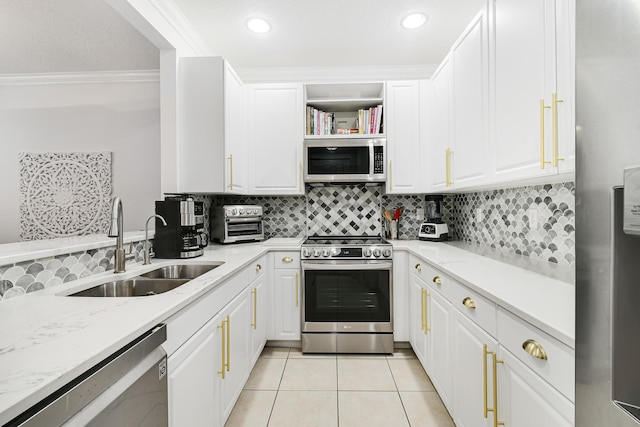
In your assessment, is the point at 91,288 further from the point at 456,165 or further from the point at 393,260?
the point at 456,165

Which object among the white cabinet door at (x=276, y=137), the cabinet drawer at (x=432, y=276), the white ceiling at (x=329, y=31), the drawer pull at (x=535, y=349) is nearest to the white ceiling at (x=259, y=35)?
the white ceiling at (x=329, y=31)

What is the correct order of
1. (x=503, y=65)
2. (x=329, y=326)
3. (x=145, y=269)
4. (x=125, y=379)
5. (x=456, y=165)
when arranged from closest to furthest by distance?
1. (x=125, y=379)
2. (x=503, y=65)
3. (x=145, y=269)
4. (x=456, y=165)
5. (x=329, y=326)

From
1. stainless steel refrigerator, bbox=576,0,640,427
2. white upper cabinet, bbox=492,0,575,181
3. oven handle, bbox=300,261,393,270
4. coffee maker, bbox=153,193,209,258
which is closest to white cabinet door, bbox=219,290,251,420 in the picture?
coffee maker, bbox=153,193,209,258

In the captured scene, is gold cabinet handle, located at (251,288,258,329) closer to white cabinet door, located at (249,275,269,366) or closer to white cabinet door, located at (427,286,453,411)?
white cabinet door, located at (249,275,269,366)

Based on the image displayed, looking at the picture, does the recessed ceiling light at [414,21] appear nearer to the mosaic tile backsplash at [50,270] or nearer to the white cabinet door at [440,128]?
the white cabinet door at [440,128]

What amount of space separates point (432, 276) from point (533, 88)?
1151mm

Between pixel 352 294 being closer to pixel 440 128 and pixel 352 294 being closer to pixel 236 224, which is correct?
pixel 236 224

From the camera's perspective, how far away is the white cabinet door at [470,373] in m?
1.28

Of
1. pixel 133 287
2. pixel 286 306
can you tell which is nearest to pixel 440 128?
pixel 286 306

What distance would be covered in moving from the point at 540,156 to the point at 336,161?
178cm

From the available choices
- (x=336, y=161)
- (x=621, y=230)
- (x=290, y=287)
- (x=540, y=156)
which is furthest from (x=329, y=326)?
(x=621, y=230)

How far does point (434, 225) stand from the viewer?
2.96m

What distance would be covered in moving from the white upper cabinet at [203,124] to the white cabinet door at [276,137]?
1.75 ft

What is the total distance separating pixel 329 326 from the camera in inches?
105
